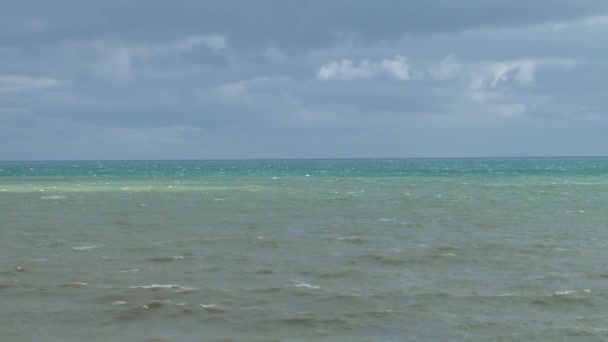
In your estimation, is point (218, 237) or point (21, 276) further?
point (218, 237)

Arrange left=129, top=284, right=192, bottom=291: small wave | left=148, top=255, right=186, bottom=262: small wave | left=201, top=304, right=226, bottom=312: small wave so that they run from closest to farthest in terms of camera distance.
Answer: left=201, top=304, right=226, bottom=312: small wave < left=129, top=284, right=192, bottom=291: small wave < left=148, top=255, right=186, bottom=262: small wave

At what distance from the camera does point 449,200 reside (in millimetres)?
49125

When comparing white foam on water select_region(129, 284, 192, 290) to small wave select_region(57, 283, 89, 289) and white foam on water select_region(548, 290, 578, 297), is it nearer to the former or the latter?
small wave select_region(57, 283, 89, 289)

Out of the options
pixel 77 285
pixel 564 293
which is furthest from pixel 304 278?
pixel 564 293

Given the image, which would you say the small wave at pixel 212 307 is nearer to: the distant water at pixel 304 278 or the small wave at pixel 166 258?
the distant water at pixel 304 278

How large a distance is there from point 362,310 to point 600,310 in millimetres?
4438

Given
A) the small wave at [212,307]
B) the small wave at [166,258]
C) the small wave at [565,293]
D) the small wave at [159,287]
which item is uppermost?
the small wave at [166,258]

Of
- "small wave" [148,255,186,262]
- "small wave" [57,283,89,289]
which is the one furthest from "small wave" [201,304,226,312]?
"small wave" [148,255,186,262]

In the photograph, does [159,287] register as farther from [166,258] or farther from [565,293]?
[565,293]

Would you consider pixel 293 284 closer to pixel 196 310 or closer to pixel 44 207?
pixel 196 310

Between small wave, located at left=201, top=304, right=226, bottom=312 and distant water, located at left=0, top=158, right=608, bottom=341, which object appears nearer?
distant water, located at left=0, top=158, right=608, bottom=341

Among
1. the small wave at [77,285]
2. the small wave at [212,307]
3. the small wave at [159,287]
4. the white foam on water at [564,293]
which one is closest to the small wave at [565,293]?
the white foam on water at [564,293]

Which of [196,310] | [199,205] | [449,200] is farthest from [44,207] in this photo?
[196,310]

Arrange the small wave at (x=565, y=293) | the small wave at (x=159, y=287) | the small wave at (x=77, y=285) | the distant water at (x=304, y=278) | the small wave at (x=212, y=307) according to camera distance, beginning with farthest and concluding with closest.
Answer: the small wave at (x=77, y=285)
the small wave at (x=159, y=287)
the small wave at (x=565, y=293)
the small wave at (x=212, y=307)
the distant water at (x=304, y=278)
